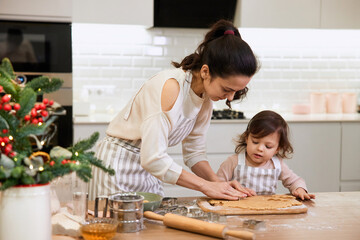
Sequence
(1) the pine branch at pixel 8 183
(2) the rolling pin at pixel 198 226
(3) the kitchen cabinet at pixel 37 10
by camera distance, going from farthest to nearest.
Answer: (3) the kitchen cabinet at pixel 37 10
(2) the rolling pin at pixel 198 226
(1) the pine branch at pixel 8 183

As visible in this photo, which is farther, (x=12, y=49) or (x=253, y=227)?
(x=12, y=49)

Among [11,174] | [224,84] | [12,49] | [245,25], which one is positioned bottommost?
[11,174]

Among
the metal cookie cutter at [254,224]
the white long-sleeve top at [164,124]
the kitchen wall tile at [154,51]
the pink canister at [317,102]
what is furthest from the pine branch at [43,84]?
the pink canister at [317,102]

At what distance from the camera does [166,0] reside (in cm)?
421

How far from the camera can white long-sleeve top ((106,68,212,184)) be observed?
76.9 inches

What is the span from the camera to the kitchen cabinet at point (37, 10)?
373 cm

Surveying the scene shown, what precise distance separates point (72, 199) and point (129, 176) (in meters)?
0.72

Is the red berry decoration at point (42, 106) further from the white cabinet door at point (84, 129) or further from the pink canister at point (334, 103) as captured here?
the pink canister at point (334, 103)

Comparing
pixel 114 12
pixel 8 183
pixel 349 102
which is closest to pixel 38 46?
pixel 114 12

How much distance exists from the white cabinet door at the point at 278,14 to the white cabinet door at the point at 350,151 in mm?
929

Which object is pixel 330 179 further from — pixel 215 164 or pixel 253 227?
pixel 253 227

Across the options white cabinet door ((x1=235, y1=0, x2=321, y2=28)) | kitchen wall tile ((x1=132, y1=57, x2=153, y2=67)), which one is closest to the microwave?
kitchen wall tile ((x1=132, y1=57, x2=153, y2=67))

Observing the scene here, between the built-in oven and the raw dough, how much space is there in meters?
2.07

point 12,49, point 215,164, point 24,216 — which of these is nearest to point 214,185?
point 24,216
